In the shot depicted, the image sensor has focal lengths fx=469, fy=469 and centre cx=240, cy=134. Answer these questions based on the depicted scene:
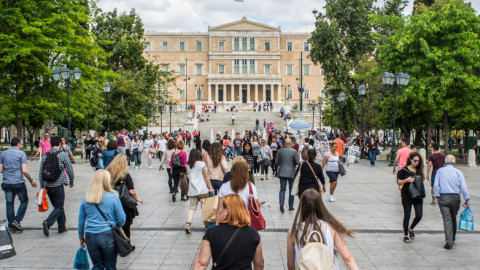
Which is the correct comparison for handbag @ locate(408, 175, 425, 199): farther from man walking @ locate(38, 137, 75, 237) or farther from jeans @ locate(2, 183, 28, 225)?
jeans @ locate(2, 183, 28, 225)

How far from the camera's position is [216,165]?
930 centimetres

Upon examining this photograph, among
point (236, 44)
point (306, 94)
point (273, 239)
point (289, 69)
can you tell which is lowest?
point (273, 239)

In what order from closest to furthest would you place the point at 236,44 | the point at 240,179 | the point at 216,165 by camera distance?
the point at 240,179 < the point at 216,165 < the point at 236,44

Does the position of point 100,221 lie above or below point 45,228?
above

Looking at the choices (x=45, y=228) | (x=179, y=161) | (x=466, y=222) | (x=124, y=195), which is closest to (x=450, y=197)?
(x=466, y=222)

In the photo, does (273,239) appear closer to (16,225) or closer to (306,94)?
(16,225)

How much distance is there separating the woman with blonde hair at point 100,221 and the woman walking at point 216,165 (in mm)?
4114

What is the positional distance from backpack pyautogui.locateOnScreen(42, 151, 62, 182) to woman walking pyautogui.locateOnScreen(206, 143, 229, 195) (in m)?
2.82

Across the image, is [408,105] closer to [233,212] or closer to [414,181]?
[414,181]

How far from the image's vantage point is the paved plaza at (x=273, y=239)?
702 cm

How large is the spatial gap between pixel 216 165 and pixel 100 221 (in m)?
4.39

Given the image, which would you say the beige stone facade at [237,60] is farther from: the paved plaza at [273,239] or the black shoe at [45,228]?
the black shoe at [45,228]

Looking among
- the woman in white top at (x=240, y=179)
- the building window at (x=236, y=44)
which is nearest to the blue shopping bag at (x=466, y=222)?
the woman in white top at (x=240, y=179)

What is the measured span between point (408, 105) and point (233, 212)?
27744 millimetres
